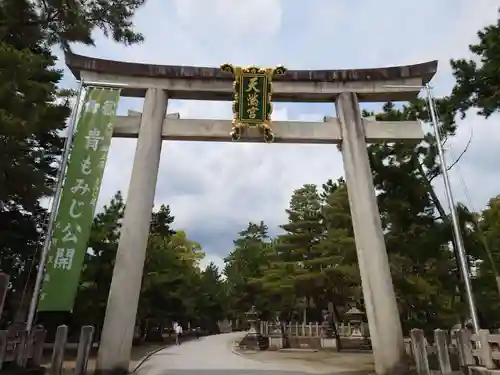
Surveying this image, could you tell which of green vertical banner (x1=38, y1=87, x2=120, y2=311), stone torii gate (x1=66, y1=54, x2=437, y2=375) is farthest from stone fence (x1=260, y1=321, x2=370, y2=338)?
green vertical banner (x1=38, y1=87, x2=120, y2=311)

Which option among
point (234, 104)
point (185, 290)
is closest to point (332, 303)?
point (185, 290)

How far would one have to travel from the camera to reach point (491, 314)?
572 inches

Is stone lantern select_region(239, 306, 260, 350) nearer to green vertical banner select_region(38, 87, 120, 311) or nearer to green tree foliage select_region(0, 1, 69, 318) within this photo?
green tree foliage select_region(0, 1, 69, 318)

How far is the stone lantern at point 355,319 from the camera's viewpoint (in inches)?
860

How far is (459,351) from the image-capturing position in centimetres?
852

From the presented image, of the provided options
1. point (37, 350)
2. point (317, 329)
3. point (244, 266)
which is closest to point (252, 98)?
point (37, 350)

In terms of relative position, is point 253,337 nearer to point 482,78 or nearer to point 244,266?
point 482,78

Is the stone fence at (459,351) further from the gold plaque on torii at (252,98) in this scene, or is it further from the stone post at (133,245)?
the stone post at (133,245)

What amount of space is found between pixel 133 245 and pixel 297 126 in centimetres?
531

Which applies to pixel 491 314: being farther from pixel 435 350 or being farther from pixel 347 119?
pixel 347 119

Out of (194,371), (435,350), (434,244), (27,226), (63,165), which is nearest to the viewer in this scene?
(435,350)

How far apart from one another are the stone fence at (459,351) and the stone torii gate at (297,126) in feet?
3.15

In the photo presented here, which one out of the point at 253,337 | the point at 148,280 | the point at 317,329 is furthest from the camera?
the point at 317,329

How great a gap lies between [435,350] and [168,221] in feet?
66.2
